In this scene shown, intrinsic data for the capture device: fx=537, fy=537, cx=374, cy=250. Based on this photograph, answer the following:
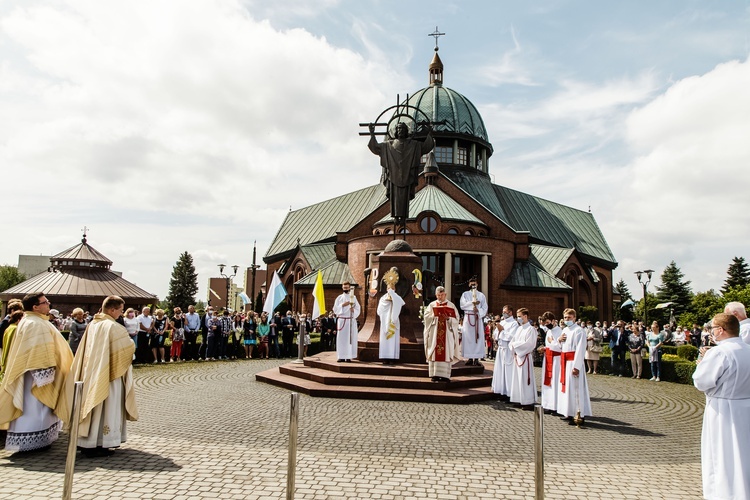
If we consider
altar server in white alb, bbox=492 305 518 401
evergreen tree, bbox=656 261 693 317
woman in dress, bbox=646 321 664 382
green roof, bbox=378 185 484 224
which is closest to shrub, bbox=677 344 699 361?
woman in dress, bbox=646 321 664 382

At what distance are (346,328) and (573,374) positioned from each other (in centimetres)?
596

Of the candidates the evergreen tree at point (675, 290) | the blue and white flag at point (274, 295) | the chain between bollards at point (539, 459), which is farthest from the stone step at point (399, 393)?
the evergreen tree at point (675, 290)

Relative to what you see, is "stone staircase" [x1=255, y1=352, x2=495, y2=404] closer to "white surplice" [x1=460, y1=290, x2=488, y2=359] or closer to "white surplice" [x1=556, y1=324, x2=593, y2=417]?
"white surplice" [x1=460, y1=290, x2=488, y2=359]

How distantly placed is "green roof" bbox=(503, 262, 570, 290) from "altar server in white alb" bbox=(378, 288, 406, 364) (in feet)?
80.2

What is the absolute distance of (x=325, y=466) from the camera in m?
6.18

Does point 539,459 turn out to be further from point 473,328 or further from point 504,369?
point 473,328

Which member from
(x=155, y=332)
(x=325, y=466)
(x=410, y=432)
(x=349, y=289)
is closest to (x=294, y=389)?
(x=349, y=289)

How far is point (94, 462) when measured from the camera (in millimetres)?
6344

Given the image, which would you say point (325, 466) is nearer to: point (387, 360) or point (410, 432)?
point (410, 432)

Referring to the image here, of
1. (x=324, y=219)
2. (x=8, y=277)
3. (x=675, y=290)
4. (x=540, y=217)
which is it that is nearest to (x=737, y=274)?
(x=675, y=290)

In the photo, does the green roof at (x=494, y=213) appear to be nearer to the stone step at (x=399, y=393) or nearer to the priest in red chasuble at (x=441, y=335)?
the stone step at (x=399, y=393)

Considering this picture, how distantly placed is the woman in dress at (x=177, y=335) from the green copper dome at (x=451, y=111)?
3140cm

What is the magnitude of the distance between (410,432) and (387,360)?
4350mm

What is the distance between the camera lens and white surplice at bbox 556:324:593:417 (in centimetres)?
917
